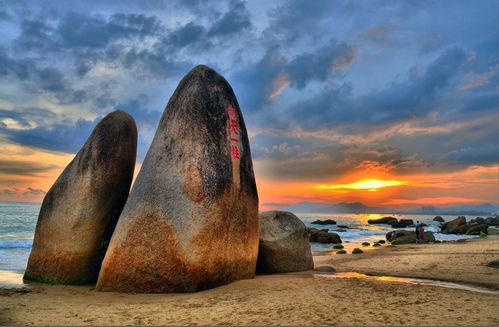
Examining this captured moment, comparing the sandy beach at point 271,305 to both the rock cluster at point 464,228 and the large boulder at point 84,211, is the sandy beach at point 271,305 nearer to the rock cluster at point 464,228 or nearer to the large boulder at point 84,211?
the large boulder at point 84,211

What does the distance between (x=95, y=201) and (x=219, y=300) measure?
4.71m

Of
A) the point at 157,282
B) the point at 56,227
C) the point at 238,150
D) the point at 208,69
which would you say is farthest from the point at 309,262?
the point at 56,227

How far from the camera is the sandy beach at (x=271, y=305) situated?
18.7 ft

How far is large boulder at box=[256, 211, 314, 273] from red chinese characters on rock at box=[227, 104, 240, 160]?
112 inches

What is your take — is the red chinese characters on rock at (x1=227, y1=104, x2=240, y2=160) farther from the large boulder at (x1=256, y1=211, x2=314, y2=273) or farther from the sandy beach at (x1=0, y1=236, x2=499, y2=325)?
the sandy beach at (x1=0, y1=236, x2=499, y2=325)

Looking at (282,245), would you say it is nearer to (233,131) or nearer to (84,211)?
(233,131)

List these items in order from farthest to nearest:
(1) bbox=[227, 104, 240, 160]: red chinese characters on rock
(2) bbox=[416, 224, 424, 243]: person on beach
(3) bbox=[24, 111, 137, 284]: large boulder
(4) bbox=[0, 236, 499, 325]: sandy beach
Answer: (2) bbox=[416, 224, 424, 243]: person on beach → (3) bbox=[24, 111, 137, 284]: large boulder → (1) bbox=[227, 104, 240, 160]: red chinese characters on rock → (4) bbox=[0, 236, 499, 325]: sandy beach

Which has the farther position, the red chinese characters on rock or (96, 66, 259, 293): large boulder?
the red chinese characters on rock

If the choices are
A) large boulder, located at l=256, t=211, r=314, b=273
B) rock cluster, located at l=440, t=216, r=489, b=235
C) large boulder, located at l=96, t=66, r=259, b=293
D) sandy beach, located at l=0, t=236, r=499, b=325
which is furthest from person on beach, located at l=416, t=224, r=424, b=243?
large boulder, located at l=96, t=66, r=259, b=293

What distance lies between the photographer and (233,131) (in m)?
9.76

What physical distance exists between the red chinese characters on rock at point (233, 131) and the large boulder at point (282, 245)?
9.32 feet

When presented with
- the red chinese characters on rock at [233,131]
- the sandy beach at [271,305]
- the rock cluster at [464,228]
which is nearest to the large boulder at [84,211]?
the sandy beach at [271,305]

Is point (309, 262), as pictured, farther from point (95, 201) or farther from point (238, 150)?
point (95, 201)

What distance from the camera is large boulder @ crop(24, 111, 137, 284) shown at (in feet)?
32.4
